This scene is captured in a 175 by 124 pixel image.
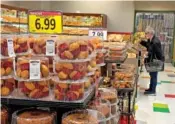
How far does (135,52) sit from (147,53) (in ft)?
3.94

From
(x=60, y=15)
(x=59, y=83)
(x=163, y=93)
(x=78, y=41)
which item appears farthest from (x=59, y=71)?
(x=163, y=93)

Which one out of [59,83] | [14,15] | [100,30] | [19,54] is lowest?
[59,83]

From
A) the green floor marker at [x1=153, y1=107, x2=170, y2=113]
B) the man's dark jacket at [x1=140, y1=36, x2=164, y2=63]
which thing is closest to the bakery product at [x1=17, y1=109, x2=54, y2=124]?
the green floor marker at [x1=153, y1=107, x2=170, y2=113]

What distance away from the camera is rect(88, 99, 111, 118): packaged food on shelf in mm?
2176

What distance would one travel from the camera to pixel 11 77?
6.16 ft

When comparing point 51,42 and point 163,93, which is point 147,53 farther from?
point 51,42

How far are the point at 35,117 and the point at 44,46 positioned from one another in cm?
54

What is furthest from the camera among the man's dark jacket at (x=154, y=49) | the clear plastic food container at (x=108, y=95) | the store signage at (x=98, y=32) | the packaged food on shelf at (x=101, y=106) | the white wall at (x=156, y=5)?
the white wall at (x=156, y=5)

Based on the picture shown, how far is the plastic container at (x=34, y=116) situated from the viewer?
1819 millimetres

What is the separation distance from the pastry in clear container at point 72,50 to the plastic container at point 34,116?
1.37 ft

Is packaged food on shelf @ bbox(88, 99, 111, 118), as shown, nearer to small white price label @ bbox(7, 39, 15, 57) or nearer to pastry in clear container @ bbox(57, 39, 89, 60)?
pastry in clear container @ bbox(57, 39, 89, 60)

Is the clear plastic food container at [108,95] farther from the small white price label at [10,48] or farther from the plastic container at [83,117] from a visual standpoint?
the small white price label at [10,48]

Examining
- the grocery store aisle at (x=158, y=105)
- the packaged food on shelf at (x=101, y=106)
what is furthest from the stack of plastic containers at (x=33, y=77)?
the grocery store aisle at (x=158, y=105)

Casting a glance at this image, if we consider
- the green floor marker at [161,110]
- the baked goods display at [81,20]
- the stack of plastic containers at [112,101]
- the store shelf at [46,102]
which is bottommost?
the green floor marker at [161,110]
